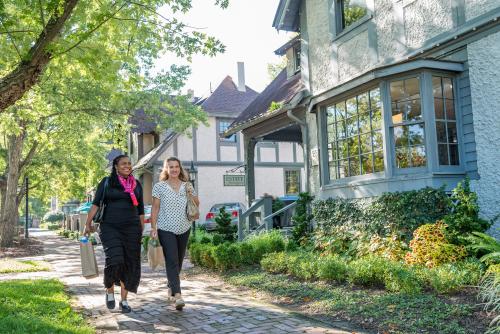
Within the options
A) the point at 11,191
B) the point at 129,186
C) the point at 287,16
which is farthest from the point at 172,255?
the point at 11,191

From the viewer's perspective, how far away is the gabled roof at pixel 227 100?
2647 cm

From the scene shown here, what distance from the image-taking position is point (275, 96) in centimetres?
1446

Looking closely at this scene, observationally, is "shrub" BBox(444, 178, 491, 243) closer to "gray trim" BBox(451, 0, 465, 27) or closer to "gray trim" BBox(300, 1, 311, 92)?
"gray trim" BBox(451, 0, 465, 27)

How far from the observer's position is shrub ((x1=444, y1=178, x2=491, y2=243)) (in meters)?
6.83

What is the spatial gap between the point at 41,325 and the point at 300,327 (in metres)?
2.75

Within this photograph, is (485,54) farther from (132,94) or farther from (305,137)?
(132,94)

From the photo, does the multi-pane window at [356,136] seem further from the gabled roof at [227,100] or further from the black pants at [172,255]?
the gabled roof at [227,100]

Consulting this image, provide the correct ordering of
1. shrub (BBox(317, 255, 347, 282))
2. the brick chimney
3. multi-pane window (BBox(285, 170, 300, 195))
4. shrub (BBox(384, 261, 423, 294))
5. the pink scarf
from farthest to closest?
the brick chimney < multi-pane window (BBox(285, 170, 300, 195)) < shrub (BBox(317, 255, 347, 282)) < the pink scarf < shrub (BBox(384, 261, 423, 294))

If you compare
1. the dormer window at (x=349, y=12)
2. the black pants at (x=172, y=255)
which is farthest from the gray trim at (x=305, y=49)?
the black pants at (x=172, y=255)

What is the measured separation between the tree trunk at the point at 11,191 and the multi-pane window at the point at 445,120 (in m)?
16.4

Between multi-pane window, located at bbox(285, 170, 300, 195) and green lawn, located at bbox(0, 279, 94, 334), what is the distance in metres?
20.5

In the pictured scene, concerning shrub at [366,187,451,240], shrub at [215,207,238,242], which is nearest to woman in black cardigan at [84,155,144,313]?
shrub at [366,187,451,240]

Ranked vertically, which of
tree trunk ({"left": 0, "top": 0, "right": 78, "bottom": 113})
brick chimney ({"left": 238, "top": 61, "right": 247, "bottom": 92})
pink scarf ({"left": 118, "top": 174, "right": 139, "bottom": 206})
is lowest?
pink scarf ({"left": 118, "top": 174, "right": 139, "bottom": 206})

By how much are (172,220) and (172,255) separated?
43 centimetres
